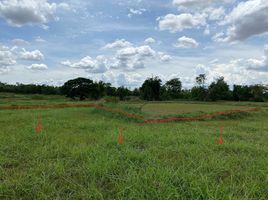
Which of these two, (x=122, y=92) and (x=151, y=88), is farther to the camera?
(x=122, y=92)

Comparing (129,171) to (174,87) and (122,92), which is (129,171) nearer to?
(122,92)

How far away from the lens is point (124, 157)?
311 cm

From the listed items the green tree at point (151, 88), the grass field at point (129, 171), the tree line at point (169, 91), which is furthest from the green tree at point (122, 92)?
the grass field at point (129, 171)

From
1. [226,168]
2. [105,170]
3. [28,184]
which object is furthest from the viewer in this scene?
[226,168]

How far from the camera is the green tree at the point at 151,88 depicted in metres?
32.3

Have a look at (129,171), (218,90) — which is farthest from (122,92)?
(129,171)

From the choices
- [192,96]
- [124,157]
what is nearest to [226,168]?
[124,157]

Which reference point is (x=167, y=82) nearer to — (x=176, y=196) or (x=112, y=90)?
(x=112, y=90)

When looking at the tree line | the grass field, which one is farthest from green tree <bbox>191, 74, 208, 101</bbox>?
the grass field

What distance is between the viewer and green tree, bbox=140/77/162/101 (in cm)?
3234

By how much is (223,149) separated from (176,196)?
7.56 feet

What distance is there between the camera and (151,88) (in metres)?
32.4

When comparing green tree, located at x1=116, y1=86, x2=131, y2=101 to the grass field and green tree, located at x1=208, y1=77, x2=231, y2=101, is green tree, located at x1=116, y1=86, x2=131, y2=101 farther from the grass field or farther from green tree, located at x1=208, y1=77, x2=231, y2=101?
the grass field

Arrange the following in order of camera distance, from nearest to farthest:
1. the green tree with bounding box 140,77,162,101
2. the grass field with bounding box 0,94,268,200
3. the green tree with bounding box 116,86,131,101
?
1. the grass field with bounding box 0,94,268,200
2. the green tree with bounding box 140,77,162,101
3. the green tree with bounding box 116,86,131,101
